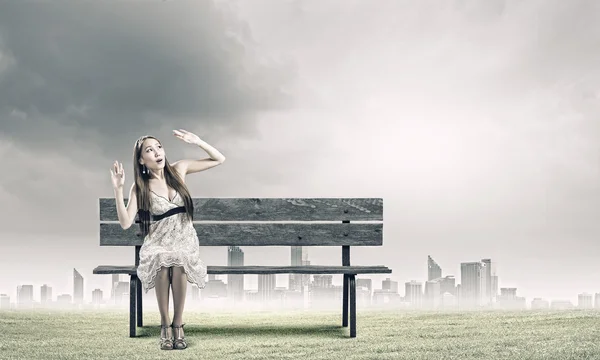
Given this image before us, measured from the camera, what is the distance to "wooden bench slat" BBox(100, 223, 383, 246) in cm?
752

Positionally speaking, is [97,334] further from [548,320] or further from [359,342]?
[548,320]

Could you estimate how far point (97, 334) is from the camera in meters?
7.41

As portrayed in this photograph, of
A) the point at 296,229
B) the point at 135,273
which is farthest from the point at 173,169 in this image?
the point at 296,229

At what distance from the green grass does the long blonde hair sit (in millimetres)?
1139

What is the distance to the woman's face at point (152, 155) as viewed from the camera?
6.46 meters

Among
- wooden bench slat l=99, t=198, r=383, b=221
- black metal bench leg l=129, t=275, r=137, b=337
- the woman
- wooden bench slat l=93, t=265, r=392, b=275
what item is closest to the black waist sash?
the woman

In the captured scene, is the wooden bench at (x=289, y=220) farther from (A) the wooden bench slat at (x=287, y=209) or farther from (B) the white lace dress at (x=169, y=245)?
(B) the white lace dress at (x=169, y=245)

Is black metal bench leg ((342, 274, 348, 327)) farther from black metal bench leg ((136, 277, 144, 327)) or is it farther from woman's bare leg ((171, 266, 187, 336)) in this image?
black metal bench leg ((136, 277, 144, 327))

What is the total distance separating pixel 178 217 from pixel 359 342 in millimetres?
1951

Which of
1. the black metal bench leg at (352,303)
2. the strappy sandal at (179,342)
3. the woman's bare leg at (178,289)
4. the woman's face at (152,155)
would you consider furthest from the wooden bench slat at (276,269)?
the woman's face at (152,155)

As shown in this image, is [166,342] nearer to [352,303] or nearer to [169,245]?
[169,245]

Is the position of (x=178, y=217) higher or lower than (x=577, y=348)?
higher

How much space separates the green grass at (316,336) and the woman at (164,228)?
443mm

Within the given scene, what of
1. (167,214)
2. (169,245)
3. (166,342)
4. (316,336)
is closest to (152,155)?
(167,214)
